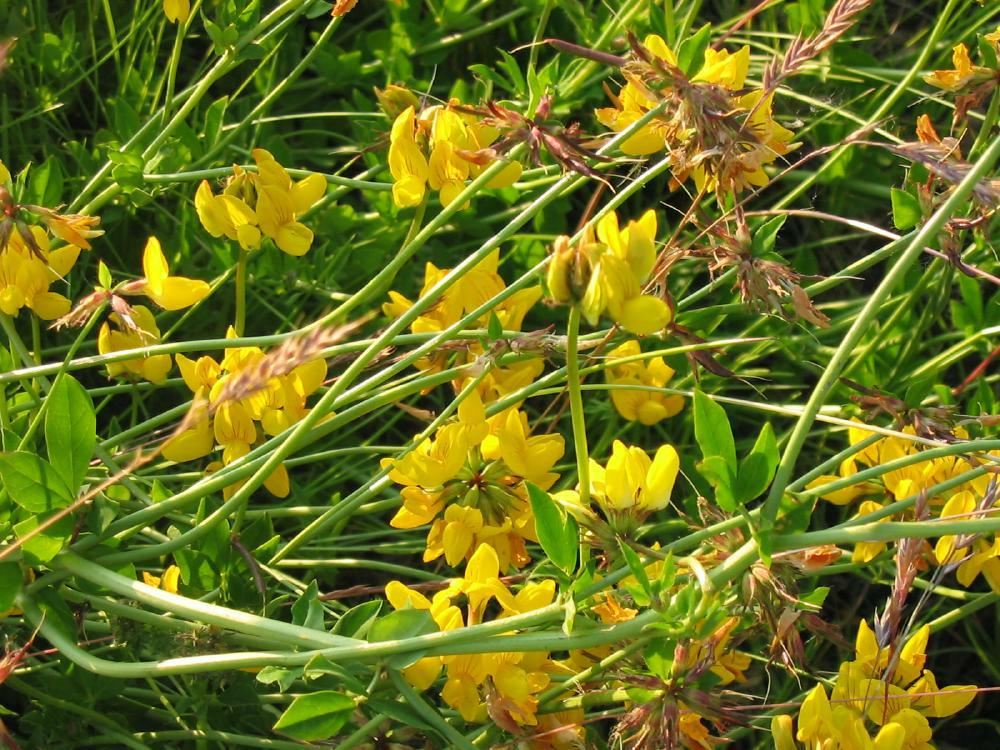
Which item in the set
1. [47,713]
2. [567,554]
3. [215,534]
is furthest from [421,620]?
[47,713]

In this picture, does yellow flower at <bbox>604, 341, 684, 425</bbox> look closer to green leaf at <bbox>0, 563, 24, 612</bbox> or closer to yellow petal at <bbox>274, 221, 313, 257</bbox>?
yellow petal at <bbox>274, 221, 313, 257</bbox>

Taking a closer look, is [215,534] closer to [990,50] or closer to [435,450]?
[435,450]

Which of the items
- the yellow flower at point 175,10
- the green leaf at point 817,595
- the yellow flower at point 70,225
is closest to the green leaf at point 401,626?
the green leaf at point 817,595

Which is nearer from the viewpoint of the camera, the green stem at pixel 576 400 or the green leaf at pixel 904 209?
the green stem at pixel 576 400

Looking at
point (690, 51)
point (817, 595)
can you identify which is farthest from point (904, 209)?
point (817, 595)

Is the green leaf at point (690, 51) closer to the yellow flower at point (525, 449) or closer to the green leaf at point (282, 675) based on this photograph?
the yellow flower at point (525, 449)

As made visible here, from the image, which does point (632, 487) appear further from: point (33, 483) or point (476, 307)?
point (33, 483)

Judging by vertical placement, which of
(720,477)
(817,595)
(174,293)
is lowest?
(817,595)
